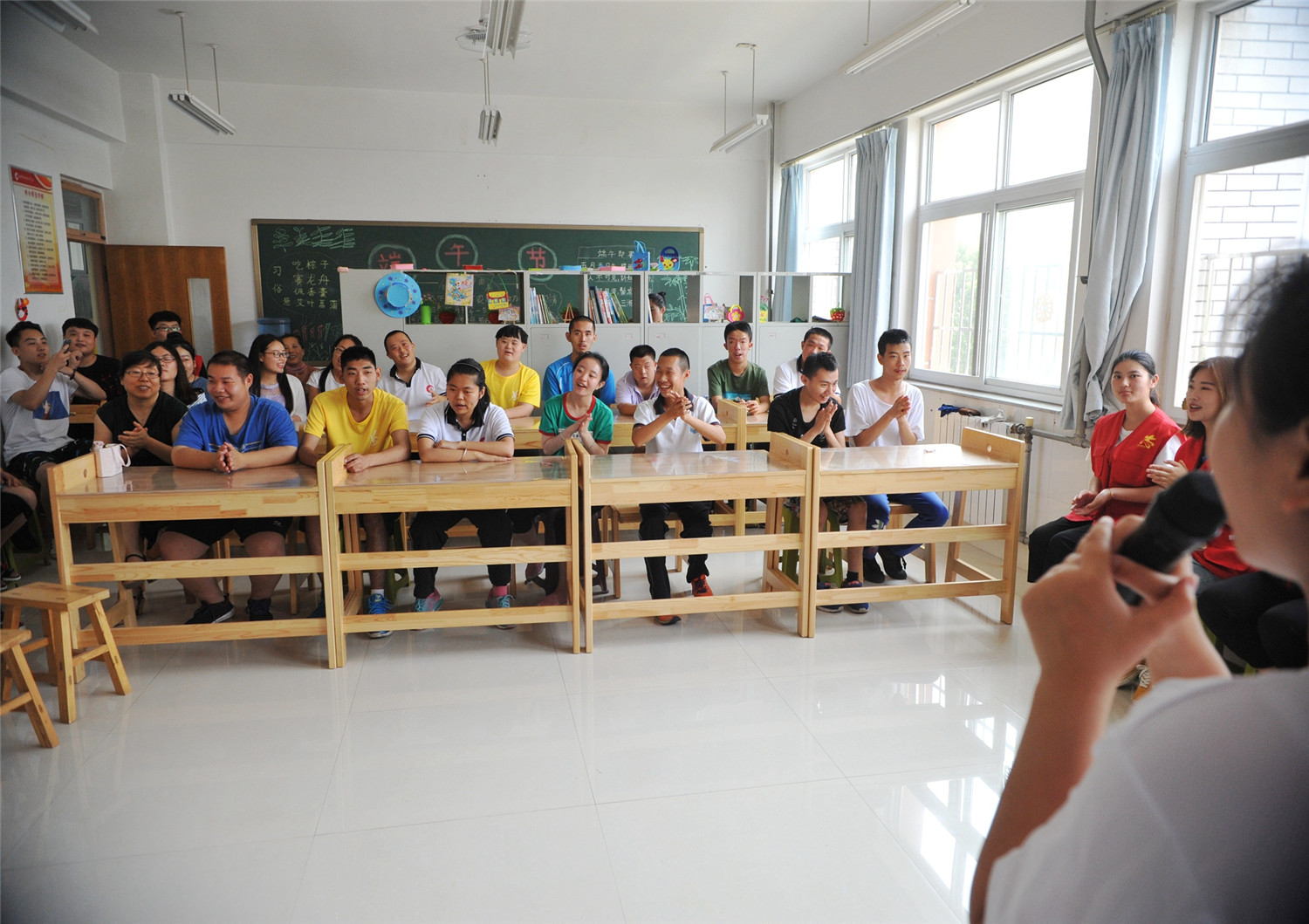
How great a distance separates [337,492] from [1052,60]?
4395mm

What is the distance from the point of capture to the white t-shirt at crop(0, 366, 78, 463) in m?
4.41

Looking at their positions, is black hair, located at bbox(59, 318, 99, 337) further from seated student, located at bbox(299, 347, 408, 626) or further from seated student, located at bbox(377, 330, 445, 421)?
seated student, located at bbox(299, 347, 408, 626)

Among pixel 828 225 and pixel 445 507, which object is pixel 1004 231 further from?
pixel 445 507

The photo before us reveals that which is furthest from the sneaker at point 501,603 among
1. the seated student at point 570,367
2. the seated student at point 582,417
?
the seated student at point 570,367

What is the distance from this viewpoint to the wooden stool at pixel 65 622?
257 centimetres

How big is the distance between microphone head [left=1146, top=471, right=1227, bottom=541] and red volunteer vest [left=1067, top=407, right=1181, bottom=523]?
284cm

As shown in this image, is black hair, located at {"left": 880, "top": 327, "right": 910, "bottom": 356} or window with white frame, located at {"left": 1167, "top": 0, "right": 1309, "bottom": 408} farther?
black hair, located at {"left": 880, "top": 327, "right": 910, "bottom": 356}

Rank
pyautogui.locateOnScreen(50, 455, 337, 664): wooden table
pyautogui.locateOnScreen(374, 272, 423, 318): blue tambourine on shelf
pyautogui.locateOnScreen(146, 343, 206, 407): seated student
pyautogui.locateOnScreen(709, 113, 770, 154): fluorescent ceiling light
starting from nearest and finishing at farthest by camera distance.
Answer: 1. pyautogui.locateOnScreen(50, 455, 337, 664): wooden table
2. pyautogui.locateOnScreen(146, 343, 206, 407): seated student
3. pyautogui.locateOnScreen(709, 113, 770, 154): fluorescent ceiling light
4. pyautogui.locateOnScreen(374, 272, 423, 318): blue tambourine on shelf

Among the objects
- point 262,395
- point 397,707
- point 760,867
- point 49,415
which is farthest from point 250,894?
point 49,415

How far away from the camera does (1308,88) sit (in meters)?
3.34

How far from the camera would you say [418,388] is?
503 centimetres

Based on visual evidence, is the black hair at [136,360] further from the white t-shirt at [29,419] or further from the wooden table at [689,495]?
the wooden table at [689,495]

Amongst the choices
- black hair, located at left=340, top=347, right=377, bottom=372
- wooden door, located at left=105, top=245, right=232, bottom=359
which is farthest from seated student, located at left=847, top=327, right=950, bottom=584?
wooden door, located at left=105, top=245, right=232, bottom=359

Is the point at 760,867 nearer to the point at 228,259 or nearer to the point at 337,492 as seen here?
the point at 337,492
